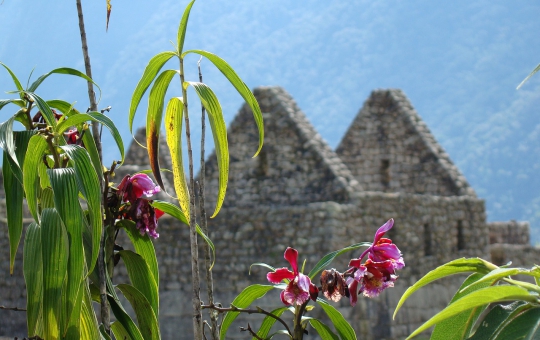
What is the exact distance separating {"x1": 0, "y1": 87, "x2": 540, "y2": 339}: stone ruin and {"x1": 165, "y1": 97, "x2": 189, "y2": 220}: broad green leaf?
322 inches

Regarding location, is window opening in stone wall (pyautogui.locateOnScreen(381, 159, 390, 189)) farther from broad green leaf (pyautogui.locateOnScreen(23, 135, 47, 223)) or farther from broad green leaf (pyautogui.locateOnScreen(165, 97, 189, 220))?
broad green leaf (pyautogui.locateOnScreen(23, 135, 47, 223))

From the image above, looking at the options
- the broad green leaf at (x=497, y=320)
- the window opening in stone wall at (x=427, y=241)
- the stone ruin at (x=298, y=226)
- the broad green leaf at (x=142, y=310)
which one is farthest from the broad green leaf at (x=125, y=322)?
the window opening in stone wall at (x=427, y=241)

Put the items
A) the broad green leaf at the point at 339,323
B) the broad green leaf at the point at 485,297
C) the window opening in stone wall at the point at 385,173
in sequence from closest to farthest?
1. the broad green leaf at the point at 485,297
2. the broad green leaf at the point at 339,323
3. the window opening in stone wall at the point at 385,173

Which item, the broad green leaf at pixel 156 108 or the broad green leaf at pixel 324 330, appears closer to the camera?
A: the broad green leaf at pixel 156 108

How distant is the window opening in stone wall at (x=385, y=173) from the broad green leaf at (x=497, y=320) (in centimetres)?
1253

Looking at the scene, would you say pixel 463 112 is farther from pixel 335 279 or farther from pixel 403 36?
pixel 335 279

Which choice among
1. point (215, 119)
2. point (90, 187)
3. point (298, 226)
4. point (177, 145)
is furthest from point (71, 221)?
point (298, 226)

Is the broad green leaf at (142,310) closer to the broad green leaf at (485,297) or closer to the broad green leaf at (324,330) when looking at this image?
the broad green leaf at (324,330)

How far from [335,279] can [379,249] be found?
0.58 feet

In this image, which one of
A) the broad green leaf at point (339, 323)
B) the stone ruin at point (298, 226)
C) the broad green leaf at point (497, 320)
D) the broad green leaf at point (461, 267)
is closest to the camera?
the broad green leaf at point (497, 320)

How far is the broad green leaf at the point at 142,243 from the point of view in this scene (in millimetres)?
3498

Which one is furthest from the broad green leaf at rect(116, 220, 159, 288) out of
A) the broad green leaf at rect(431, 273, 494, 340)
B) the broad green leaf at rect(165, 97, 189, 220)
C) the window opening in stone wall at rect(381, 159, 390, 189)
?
the window opening in stone wall at rect(381, 159, 390, 189)

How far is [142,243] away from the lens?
3627 millimetres

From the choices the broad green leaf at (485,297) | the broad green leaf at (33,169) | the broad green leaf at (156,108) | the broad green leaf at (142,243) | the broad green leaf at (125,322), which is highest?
the broad green leaf at (156,108)
